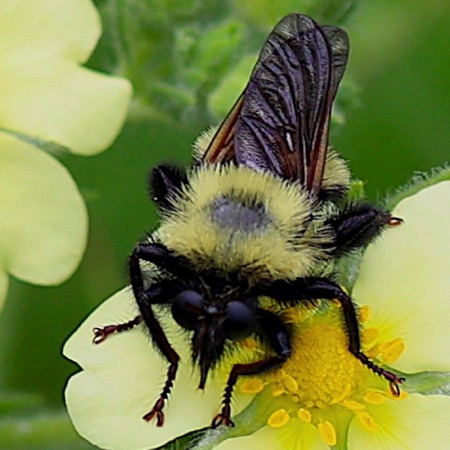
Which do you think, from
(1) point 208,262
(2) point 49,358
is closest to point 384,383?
(1) point 208,262

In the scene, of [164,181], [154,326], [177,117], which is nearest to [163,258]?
[154,326]

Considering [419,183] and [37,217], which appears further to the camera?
[419,183]

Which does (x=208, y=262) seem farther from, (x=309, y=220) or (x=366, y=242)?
(x=366, y=242)

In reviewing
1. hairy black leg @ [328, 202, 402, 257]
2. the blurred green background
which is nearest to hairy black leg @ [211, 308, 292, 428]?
hairy black leg @ [328, 202, 402, 257]

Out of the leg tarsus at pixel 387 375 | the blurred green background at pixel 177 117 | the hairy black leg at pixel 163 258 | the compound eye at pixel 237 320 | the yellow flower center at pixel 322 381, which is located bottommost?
the blurred green background at pixel 177 117

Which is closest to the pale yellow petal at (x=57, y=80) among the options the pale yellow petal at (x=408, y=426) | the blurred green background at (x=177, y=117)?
the blurred green background at (x=177, y=117)

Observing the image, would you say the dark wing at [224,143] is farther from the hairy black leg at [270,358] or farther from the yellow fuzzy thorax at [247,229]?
the hairy black leg at [270,358]

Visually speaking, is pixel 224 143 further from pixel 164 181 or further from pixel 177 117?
pixel 177 117
